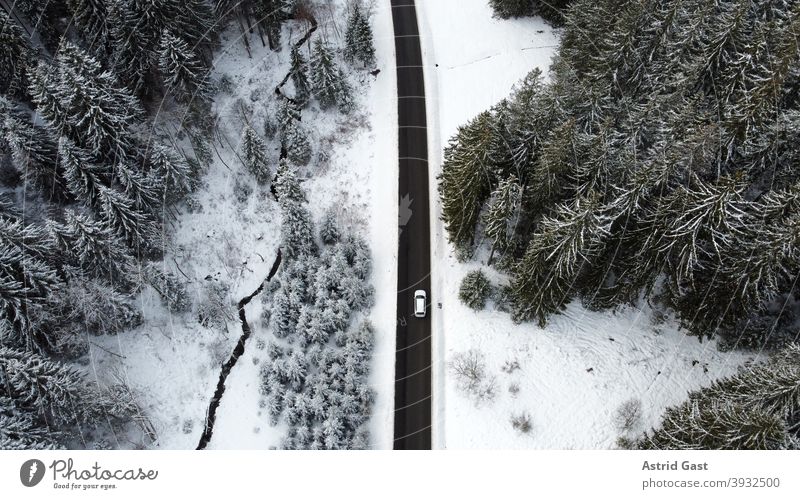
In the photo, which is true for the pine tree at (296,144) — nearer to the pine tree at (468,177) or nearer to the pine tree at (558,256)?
Answer: the pine tree at (468,177)

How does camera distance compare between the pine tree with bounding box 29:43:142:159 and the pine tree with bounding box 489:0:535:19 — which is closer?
the pine tree with bounding box 29:43:142:159

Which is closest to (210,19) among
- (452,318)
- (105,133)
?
(105,133)

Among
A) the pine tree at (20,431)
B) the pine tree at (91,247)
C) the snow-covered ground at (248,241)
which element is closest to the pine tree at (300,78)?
the snow-covered ground at (248,241)

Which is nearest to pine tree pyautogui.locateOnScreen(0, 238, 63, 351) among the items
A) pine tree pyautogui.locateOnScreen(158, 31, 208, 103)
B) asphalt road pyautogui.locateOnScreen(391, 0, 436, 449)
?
pine tree pyautogui.locateOnScreen(158, 31, 208, 103)

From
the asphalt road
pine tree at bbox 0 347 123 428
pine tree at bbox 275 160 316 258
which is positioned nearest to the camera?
pine tree at bbox 0 347 123 428

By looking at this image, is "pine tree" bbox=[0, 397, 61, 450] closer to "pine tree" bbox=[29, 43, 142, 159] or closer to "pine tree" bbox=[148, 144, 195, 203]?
"pine tree" bbox=[148, 144, 195, 203]

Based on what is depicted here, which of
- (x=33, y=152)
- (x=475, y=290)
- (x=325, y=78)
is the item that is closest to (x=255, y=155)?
(x=325, y=78)
